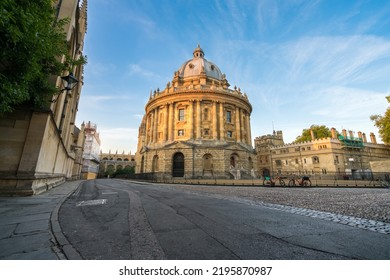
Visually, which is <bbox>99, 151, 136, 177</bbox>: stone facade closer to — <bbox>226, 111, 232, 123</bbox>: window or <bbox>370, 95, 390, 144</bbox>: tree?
<bbox>226, 111, 232, 123</bbox>: window

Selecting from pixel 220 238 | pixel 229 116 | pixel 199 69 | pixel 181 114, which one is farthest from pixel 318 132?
pixel 220 238

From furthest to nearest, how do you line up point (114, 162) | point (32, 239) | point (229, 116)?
point (114, 162) → point (229, 116) → point (32, 239)

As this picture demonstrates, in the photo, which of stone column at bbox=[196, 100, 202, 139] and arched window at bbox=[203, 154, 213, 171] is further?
stone column at bbox=[196, 100, 202, 139]

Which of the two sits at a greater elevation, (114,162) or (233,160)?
(114,162)

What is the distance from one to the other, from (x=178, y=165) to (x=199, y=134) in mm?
6497

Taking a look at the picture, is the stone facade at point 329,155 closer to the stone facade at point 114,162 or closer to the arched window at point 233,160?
the arched window at point 233,160

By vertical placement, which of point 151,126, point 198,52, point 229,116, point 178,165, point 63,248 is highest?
point 198,52

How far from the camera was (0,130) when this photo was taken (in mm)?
6945

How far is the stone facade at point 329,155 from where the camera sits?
4303 cm

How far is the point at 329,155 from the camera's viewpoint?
42781 mm

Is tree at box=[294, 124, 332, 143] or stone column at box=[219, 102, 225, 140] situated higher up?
tree at box=[294, 124, 332, 143]

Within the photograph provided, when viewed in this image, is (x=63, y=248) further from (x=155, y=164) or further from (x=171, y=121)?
(x=171, y=121)

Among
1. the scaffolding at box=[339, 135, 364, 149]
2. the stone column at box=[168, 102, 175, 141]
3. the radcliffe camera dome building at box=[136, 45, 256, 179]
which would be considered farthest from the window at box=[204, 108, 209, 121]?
the scaffolding at box=[339, 135, 364, 149]

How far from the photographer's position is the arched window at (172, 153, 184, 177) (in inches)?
1180
